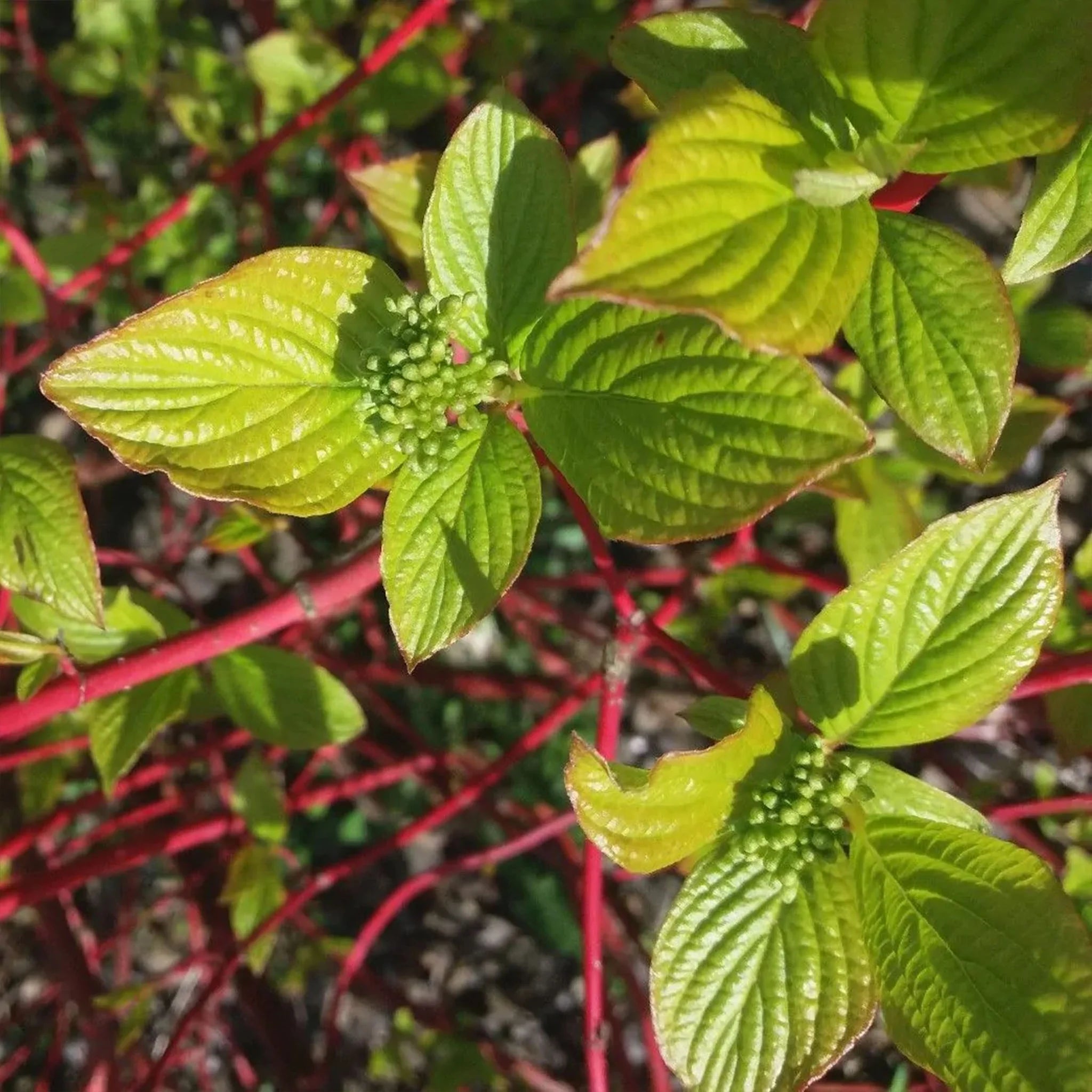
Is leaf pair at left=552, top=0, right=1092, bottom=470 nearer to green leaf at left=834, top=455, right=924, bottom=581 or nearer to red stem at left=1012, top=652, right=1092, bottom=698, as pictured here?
red stem at left=1012, top=652, right=1092, bottom=698

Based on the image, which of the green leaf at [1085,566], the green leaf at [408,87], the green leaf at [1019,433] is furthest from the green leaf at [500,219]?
the green leaf at [408,87]

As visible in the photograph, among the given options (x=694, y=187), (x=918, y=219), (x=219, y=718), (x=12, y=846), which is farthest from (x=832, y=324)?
(x=219, y=718)

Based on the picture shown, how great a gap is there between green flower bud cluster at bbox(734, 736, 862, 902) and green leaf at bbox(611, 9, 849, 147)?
45 cm

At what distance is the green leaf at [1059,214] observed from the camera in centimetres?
67

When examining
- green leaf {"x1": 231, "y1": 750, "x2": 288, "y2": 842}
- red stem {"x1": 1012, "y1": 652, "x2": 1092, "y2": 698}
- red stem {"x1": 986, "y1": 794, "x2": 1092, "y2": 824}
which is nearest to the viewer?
red stem {"x1": 1012, "y1": 652, "x2": 1092, "y2": 698}

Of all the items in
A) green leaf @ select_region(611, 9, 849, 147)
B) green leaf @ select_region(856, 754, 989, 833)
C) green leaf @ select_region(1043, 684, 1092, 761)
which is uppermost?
green leaf @ select_region(611, 9, 849, 147)

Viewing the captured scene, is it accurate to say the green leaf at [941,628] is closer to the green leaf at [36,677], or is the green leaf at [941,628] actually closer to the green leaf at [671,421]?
the green leaf at [671,421]

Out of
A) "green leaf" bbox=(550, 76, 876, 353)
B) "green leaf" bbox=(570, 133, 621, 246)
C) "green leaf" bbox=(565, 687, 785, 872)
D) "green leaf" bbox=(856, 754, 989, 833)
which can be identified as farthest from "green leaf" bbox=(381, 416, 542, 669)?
"green leaf" bbox=(570, 133, 621, 246)

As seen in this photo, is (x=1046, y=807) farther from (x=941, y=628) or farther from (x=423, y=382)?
(x=423, y=382)

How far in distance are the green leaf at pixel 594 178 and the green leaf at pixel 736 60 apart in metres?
0.53

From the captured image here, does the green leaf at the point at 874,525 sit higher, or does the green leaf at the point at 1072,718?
the green leaf at the point at 874,525

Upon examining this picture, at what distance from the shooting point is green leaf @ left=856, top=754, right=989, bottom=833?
0.76 metres

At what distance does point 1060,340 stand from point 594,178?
0.64m

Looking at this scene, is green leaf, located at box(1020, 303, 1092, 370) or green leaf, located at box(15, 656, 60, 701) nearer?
green leaf, located at box(15, 656, 60, 701)
